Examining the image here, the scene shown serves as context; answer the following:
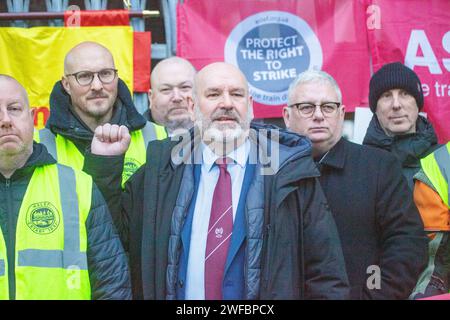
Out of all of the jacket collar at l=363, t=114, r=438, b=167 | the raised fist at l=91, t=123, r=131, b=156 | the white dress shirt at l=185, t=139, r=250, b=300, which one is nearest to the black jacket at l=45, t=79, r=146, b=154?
the raised fist at l=91, t=123, r=131, b=156

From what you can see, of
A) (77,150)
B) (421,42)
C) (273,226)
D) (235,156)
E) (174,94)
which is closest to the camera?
(273,226)

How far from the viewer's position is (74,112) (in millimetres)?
3734

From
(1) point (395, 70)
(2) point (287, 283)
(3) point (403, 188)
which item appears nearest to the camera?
(2) point (287, 283)

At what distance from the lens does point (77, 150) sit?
3.65 m

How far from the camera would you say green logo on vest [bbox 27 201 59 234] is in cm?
308

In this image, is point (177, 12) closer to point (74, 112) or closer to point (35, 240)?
point (74, 112)

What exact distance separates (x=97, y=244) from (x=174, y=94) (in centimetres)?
123

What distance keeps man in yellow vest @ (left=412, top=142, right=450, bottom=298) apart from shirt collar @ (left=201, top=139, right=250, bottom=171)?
2.98 ft

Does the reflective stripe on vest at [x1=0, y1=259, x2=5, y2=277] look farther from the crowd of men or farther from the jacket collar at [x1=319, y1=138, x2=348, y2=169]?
the jacket collar at [x1=319, y1=138, x2=348, y2=169]

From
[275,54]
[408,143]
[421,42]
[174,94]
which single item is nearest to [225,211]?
[174,94]

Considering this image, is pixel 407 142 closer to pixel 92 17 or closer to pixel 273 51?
pixel 273 51

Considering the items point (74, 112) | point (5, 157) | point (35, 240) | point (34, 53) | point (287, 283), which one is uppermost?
point (34, 53)

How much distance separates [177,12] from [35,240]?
69.4 inches

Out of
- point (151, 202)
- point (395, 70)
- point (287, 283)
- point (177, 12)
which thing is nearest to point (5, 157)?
point (151, 202)
